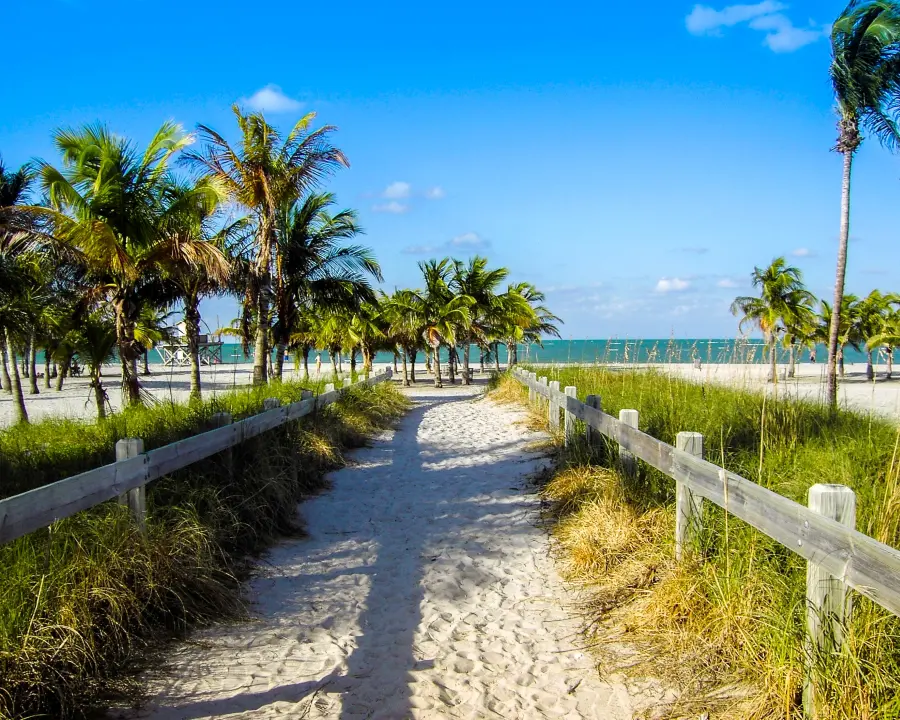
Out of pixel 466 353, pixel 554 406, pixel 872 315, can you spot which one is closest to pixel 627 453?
pixel 554 406

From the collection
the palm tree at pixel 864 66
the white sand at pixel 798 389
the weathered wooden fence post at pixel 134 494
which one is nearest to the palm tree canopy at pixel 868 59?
the palm tree at pixel 864 66

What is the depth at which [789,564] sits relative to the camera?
3.68 m

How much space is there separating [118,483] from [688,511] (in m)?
3.65

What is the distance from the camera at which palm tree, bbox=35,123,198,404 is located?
37.1ft

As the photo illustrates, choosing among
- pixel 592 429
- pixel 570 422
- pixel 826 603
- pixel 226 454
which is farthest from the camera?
pixel 570 422

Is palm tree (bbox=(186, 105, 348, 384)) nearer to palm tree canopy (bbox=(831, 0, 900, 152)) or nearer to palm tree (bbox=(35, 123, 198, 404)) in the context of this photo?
palm tree (bbox=(35, 123, 198, 404))

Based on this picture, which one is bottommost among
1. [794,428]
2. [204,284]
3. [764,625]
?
[764,625]

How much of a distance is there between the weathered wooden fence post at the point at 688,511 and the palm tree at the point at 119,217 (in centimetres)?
900

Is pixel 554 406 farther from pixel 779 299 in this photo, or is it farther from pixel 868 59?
pixel 779 299

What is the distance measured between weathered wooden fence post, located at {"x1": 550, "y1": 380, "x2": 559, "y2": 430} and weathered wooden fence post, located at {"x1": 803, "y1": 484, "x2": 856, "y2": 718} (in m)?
7.68

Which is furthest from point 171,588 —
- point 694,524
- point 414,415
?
point 414,415

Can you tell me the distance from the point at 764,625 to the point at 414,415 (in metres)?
13.4

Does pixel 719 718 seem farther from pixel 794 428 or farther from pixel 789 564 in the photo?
pixel 794 428

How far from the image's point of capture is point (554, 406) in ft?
37.1
